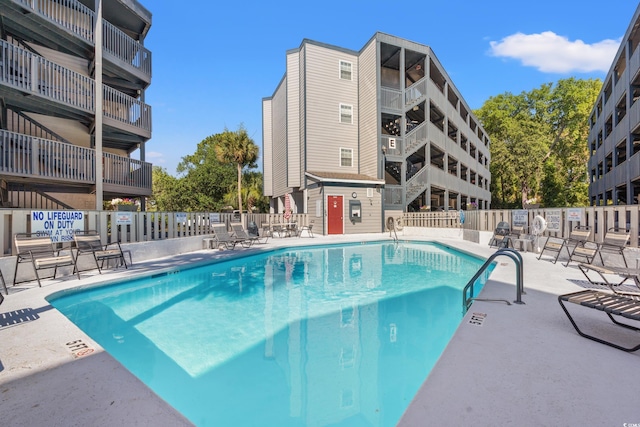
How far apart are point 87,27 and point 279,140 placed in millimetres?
14086

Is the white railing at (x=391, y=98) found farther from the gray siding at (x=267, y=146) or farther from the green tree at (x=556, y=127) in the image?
the green tree at (x=556, y=127)

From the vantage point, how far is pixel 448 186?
2358 centimetres

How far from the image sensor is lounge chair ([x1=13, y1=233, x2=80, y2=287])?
5.88m

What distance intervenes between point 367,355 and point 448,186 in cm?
2231

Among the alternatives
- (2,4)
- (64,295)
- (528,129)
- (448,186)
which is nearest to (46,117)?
(2,4)

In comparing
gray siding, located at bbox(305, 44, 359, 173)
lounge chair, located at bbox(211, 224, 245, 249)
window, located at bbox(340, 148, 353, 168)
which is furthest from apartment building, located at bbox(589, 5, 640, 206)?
lounge chair, located at bbox(211, 224, 245, 249)

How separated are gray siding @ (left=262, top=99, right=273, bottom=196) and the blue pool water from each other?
63.3ft

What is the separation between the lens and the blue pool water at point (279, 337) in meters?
2.94

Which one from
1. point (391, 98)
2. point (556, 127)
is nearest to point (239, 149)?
point (391, 98)

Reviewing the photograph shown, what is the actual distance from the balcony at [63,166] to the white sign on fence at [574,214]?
1610 centimetres

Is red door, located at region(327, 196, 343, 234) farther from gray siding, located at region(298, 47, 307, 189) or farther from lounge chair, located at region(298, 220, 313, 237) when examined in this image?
gray siding, located at region(298, 47, 307, 189)

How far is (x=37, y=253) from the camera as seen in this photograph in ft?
→ 20.3

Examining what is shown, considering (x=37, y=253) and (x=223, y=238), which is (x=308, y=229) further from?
(x=37, y=253)

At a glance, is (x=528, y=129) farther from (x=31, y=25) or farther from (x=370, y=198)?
(x=31, y=25)
